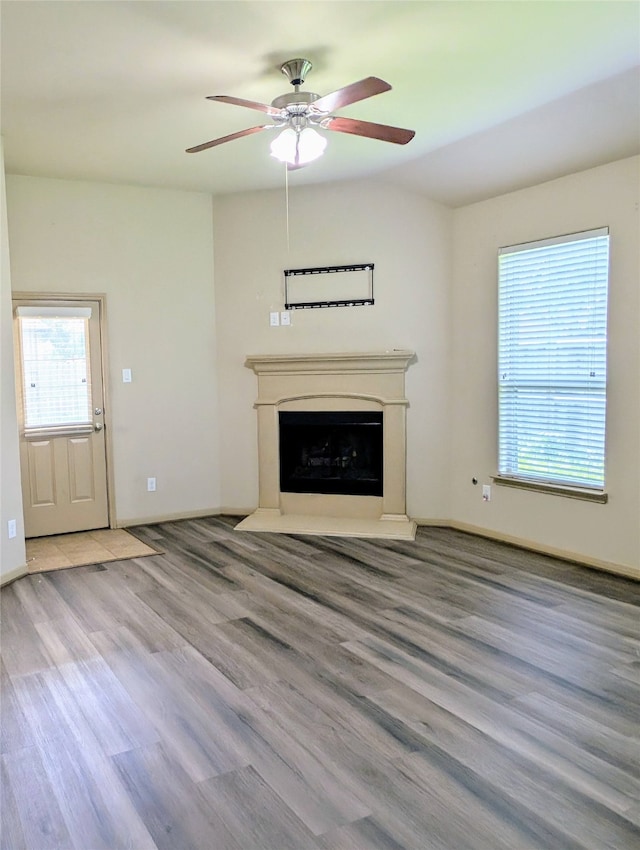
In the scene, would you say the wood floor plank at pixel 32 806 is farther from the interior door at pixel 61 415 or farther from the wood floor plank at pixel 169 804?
the interior door at pixel 61 415

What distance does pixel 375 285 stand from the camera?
5.16 meters

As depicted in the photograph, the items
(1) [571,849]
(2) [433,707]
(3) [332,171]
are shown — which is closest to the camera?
(1) [571,849]

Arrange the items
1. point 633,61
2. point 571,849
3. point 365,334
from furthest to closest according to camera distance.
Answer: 1. point 365,334
2. point 633,61
3. point 571,849

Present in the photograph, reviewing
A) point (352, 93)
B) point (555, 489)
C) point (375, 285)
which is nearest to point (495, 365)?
point (555, 489)

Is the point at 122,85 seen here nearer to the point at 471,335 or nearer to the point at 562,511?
the point at 471,335

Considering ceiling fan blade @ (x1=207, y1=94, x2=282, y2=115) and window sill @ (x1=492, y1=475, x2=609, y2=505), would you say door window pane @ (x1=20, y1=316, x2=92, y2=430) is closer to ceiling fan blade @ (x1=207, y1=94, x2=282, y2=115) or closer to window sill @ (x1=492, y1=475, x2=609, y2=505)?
ceiling fan blade @ (x1=207, y1=94, x2=282, y2=115)

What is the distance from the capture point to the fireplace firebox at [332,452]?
5258mm

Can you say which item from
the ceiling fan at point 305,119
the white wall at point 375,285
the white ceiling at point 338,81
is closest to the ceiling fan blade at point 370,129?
the ceiling fan at point 305,119

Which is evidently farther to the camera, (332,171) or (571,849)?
(332,171)

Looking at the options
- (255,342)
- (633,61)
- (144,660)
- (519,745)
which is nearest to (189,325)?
(255,342)

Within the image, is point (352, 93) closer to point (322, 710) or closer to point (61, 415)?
point (322, 710)

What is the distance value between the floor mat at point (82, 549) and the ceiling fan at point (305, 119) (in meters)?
2.89

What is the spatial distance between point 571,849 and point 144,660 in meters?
1.92

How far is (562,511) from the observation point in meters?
4.29
